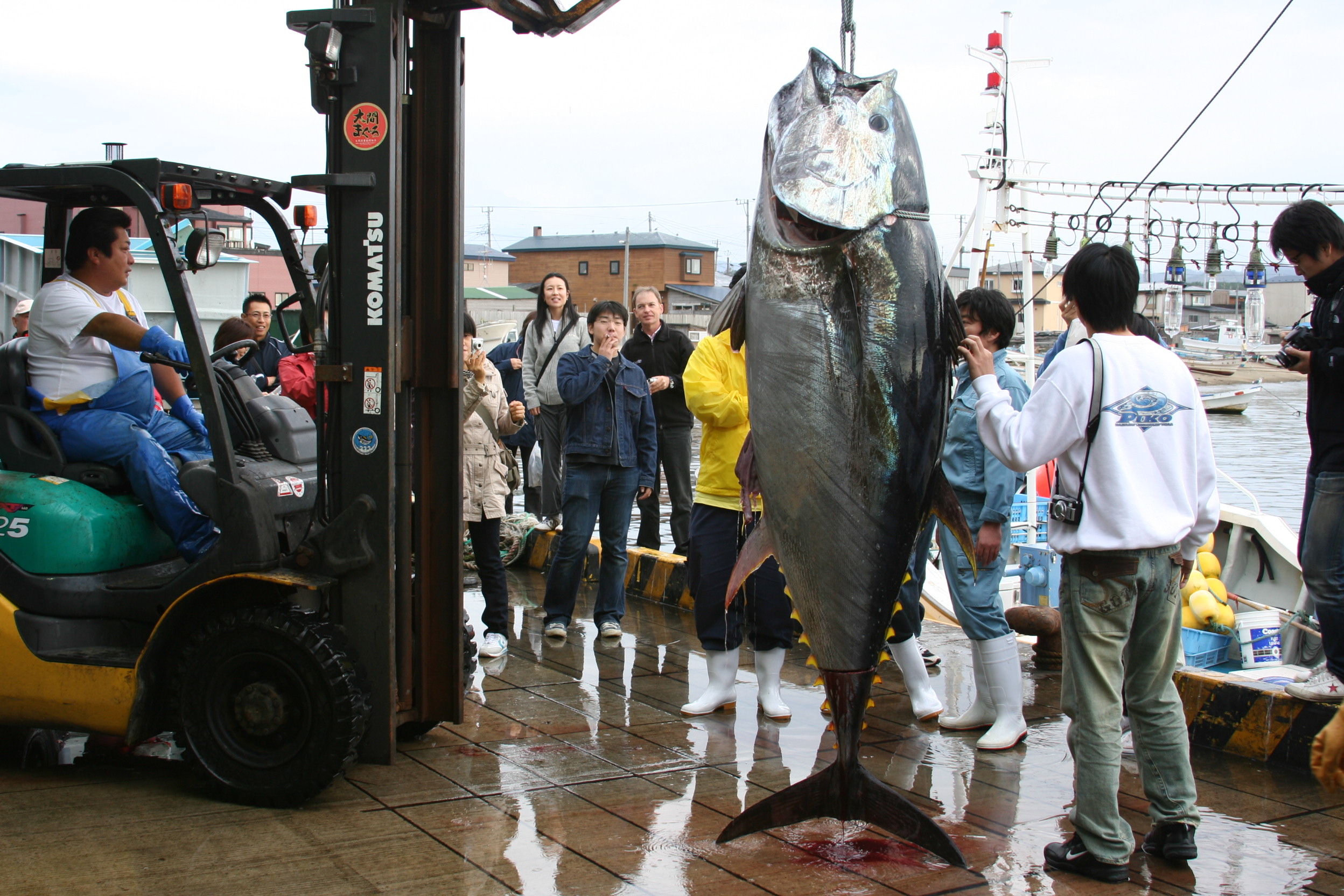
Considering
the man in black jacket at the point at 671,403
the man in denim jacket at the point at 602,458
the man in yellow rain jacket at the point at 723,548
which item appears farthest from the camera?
the man in black jacket at the point at 671,403

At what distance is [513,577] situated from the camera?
8.90 meters

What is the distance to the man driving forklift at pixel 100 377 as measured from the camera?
14.2 feet

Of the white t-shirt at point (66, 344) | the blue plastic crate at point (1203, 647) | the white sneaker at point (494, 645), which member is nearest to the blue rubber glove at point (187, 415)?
the white t-shirt at point (66, 344)

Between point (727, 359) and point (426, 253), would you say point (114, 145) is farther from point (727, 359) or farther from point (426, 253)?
point (727, 359)

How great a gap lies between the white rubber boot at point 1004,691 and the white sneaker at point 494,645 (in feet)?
9.12

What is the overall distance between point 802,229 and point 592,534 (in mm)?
4188

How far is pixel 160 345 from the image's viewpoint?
425 cm

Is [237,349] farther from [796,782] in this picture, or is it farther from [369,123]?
[796,782]

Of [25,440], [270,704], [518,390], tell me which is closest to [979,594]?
[270,704]

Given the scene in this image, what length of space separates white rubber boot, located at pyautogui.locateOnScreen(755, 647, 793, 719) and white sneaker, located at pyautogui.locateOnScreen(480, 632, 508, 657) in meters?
1.74

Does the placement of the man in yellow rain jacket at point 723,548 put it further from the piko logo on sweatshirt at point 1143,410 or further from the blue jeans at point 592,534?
the piko logo on sweatshirt at point 1143,410

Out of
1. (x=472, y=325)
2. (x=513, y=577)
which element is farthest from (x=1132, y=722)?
(x=513, y=577)

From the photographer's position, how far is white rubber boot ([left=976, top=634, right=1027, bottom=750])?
490cm

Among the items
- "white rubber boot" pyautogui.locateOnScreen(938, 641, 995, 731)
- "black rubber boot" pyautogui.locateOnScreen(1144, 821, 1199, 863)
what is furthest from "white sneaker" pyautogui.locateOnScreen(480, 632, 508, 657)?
"black rubber boot" pyautogui.locateOnScreen(1144, 821, 1199, 863)
